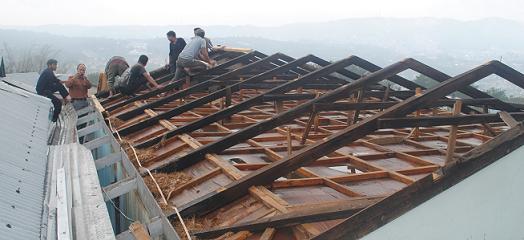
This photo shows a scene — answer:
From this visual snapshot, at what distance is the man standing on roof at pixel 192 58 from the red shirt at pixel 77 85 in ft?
9.28

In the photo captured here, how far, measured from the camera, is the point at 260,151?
19.3 feet

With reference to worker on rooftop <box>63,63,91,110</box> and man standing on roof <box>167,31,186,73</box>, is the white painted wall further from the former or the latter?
worker on rooftop <box>63,63,91,110</box>

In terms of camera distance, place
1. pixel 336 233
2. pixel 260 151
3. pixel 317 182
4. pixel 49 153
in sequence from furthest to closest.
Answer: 1. pixel 49 153
2. pixel 260 151
3. pixel 317 182
4. pixel 336 233

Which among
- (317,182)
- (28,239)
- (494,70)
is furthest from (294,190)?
(494,70)

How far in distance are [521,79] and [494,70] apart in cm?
61

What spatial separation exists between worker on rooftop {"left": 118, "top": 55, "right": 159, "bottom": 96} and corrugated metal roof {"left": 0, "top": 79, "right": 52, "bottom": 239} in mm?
2102

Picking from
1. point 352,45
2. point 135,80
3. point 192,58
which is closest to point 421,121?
point 192,58

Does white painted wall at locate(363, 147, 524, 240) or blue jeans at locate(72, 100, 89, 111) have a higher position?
white painted wall at locate(363, 147, 524, 240)

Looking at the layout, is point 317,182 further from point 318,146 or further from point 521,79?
point 521,79

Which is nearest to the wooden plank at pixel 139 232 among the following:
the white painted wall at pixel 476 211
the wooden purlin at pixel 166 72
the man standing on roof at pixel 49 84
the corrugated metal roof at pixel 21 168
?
the corrugated metal roof at pixel 21 168

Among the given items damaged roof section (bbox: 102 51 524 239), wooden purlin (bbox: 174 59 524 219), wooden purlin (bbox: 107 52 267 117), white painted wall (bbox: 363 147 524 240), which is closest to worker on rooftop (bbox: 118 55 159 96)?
wooden purlin (bbox: 107 52 267 117)

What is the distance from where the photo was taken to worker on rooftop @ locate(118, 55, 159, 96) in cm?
1028

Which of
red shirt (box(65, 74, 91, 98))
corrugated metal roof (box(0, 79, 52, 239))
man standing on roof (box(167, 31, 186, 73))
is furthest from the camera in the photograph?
man standing on roof (box(167, 31, 186, 73))

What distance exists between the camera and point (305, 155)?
163 inches
